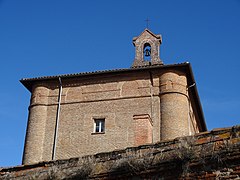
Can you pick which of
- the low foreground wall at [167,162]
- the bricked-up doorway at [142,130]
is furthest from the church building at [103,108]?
the low foreground wall at [167,162]

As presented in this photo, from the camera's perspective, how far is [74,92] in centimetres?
2286

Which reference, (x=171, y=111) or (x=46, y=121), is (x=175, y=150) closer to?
(x=171, y=111)

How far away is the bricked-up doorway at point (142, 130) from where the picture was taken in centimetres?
1833

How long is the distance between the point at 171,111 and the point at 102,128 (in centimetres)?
362

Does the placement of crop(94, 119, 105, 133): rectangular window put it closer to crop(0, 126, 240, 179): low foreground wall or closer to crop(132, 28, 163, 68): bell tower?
crop(132, 28, 163, 68): bell tower

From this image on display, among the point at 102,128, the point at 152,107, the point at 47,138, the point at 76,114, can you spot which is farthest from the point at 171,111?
the point at 47,138

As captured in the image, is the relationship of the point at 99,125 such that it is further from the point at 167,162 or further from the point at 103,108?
the point at 167,162

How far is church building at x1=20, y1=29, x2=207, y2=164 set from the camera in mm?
20922

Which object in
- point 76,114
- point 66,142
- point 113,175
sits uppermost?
point 76,114

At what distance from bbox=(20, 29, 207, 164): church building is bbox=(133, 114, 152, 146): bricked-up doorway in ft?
3.87

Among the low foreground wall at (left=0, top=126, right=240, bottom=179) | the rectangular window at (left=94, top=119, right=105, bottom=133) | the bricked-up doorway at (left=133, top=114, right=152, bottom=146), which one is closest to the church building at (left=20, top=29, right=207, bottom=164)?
the rectangular window at (left=94, top=119, right=105, bottom=133)

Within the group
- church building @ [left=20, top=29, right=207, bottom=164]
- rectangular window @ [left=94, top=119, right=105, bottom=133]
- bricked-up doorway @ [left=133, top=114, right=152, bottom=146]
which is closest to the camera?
bricked-up doorway @ [left=133, top=114, right=152, bottom=146]

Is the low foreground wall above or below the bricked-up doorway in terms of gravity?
below

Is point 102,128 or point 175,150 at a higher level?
point 102,128
